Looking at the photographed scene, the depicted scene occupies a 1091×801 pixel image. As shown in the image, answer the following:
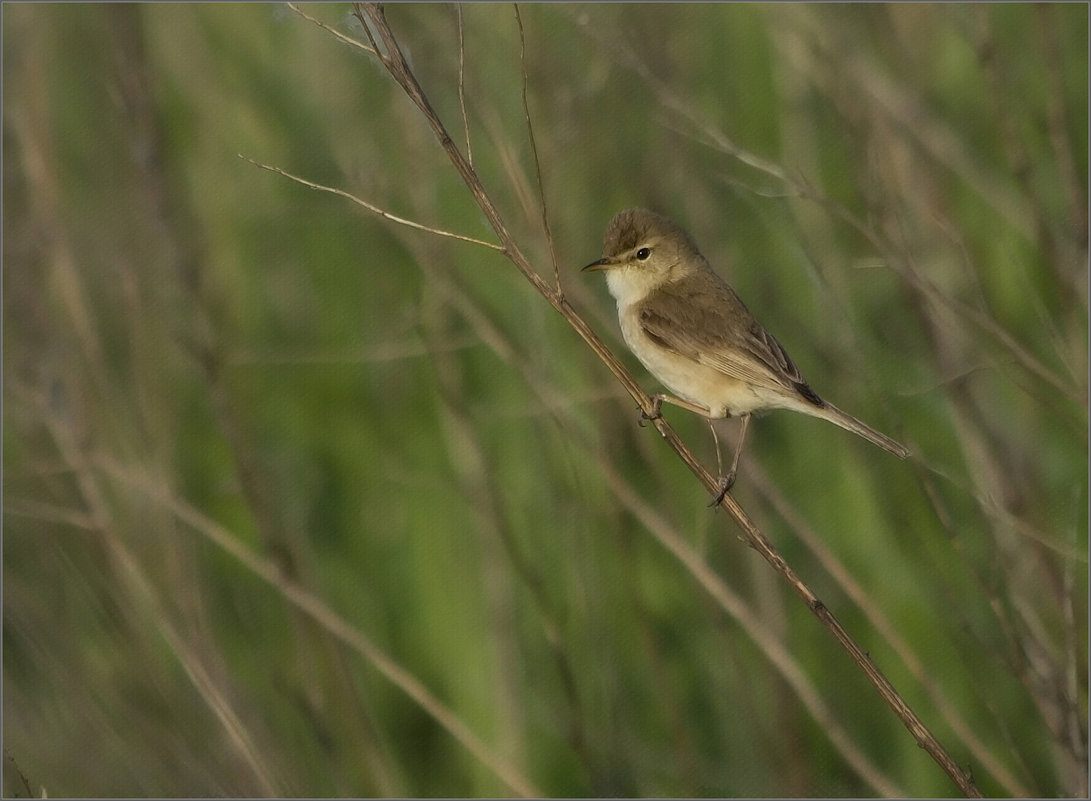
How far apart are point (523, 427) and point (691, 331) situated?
3.28 feet

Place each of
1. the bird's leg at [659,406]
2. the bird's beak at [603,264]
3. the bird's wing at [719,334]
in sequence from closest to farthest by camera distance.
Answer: the bird's leg at [659,406], the bird's wing at [719,334], the bird's beak at [603,264]

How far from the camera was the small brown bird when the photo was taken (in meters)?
3.39

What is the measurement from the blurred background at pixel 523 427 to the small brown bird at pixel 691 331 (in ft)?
0.49

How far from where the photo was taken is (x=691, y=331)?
11.6 feet

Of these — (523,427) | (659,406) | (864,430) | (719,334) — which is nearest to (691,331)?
(719,334)

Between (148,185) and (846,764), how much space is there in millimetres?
2945

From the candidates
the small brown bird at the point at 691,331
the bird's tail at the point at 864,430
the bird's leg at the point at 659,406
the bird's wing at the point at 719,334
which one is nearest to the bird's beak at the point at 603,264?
the small brown bird at the point at 691,331

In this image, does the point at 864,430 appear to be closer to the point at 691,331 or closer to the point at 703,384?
the point at 703,384

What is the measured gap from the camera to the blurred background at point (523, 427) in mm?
3408

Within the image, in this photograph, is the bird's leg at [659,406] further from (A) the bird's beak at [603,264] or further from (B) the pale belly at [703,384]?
(A) the bird's beak at [603,264]

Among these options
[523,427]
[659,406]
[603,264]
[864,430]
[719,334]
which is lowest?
[864,430]

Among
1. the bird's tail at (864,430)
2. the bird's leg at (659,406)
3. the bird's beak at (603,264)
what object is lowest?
the bird's tail at (864,430)

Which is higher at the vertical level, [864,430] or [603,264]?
[603,264]

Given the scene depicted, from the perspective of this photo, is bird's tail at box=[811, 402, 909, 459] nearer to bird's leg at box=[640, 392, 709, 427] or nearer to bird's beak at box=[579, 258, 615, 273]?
bird's leg at box=[640, 392, 709, 427]
